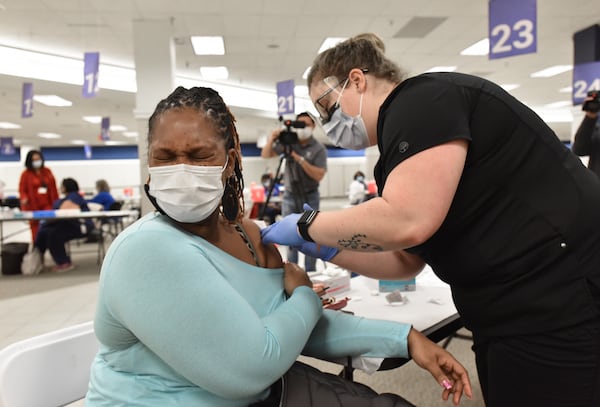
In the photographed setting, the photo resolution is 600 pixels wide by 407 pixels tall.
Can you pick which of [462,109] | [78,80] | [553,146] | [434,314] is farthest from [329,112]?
[78,80]

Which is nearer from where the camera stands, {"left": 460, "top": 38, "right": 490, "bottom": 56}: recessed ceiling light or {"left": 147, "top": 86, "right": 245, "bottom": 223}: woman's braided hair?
{"left": 147, "top": 86, "right": 245, "bottom": 223}: woman's braided hair

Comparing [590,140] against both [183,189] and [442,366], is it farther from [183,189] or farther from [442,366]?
[183,189]

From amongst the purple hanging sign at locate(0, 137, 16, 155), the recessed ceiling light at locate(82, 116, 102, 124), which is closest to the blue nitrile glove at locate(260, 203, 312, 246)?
the recessed ceiling light at locate(82, 116, 102, 124)

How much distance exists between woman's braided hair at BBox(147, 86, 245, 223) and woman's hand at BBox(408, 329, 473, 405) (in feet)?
2.05

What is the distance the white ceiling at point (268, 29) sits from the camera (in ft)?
19.7

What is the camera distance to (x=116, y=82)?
9047 millimetres

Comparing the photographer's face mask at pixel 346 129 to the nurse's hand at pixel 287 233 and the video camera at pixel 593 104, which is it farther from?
the video camera at pixel 593 104

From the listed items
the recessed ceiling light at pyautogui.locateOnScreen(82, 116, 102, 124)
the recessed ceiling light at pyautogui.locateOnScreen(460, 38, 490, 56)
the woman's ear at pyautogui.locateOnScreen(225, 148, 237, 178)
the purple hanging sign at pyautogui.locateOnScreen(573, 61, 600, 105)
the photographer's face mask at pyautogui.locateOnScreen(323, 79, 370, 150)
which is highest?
the recessed ceiling light at pyautogui.locateOnScreen(460, 38, 490, 56)

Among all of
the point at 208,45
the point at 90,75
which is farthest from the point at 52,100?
the point at 208,45

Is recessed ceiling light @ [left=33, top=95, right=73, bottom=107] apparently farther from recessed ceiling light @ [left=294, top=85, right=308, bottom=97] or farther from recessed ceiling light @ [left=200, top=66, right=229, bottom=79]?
recessed ceiling light @ [left=294, top=85, right=308, bottom=97]

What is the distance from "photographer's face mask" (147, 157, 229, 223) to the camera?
95cm

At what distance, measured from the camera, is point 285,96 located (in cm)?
865

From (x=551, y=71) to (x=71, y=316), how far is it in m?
10.9

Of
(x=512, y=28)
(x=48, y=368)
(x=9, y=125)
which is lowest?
(x=48, y=368)
